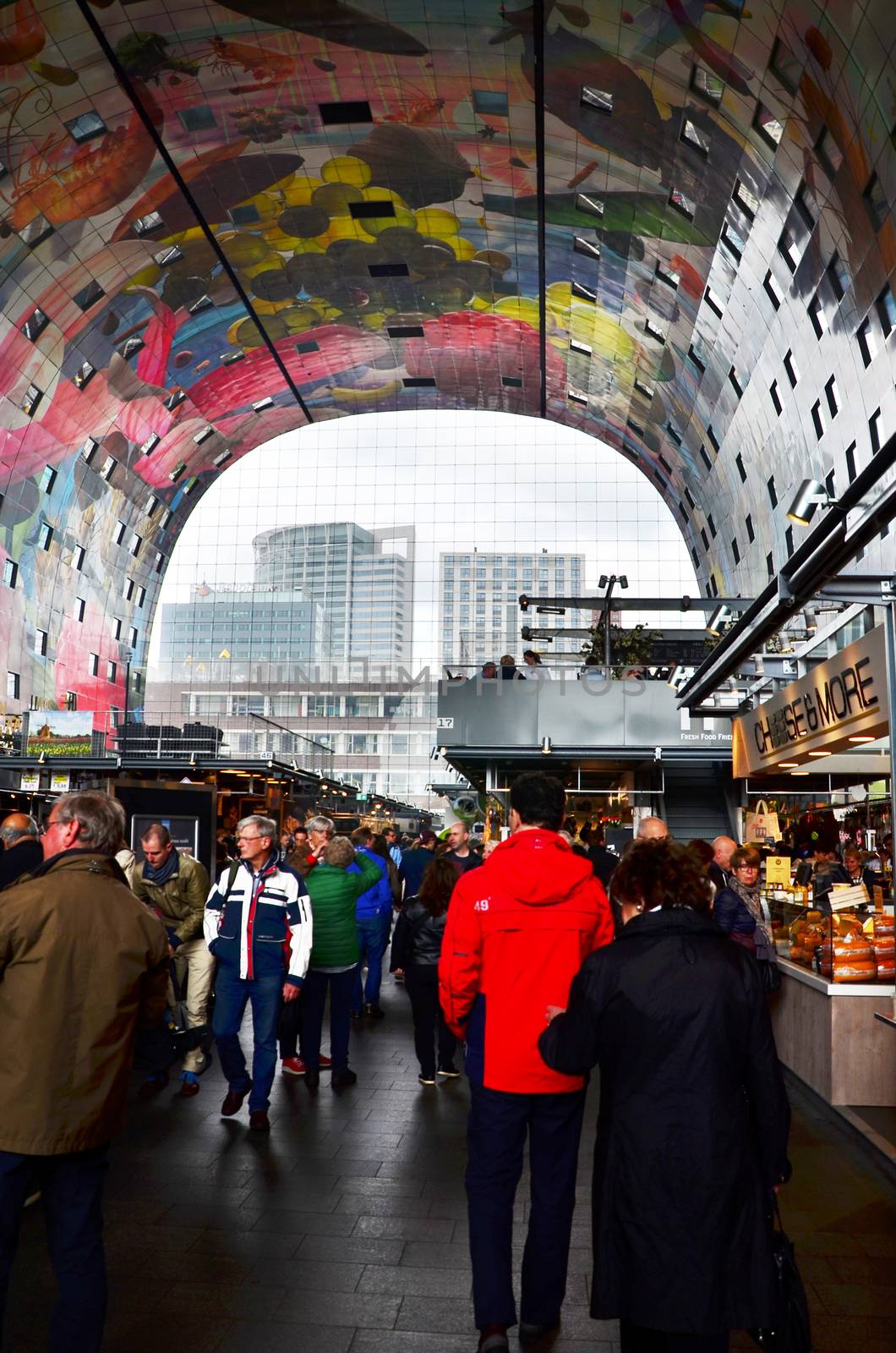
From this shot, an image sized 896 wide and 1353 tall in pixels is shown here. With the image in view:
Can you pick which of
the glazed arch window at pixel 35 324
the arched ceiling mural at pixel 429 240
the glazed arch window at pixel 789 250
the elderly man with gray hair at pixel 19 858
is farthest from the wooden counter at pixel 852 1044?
the glazed arch window at pixel 35 324

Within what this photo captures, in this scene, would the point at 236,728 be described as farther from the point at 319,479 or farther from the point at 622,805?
the point at 622,805

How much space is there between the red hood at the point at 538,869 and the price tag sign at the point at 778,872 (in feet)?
23.3

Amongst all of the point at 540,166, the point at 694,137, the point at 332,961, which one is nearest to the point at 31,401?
the point at 540,166

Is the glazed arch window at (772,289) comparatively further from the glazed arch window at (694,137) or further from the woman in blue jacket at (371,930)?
the woman in blue jacket at (371,930)

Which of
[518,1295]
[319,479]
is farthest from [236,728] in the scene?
[518,1295]

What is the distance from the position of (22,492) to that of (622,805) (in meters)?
18.6

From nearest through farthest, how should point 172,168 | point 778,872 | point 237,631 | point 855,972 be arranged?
point 855,972
point 778,872
point 172,168
point 237,631

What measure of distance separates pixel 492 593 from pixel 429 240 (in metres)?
18.1

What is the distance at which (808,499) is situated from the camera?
7.27m

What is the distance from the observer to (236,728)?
43781 mm

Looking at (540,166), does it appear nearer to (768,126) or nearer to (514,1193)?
(768,126)

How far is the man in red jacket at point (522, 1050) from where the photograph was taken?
11.8 ft

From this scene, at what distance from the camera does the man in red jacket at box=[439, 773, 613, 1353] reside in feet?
11.8

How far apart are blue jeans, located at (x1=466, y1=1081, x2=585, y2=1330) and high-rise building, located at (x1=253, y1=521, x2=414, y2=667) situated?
41977 millimetres
